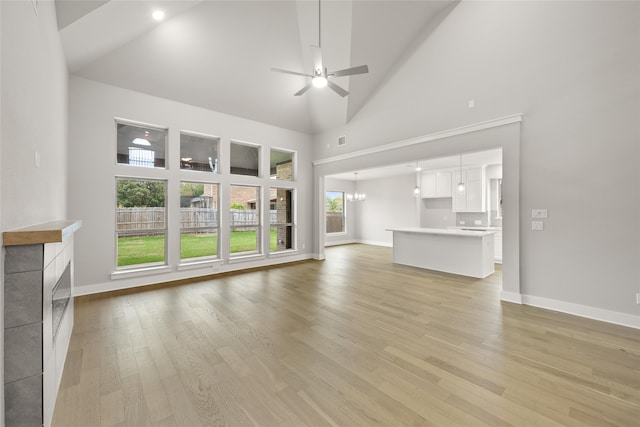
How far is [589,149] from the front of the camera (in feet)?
11.0

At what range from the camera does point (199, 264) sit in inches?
212

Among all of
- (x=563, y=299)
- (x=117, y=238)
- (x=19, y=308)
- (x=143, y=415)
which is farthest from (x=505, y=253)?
(x=117, y=238)

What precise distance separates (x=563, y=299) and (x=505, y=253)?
860mm

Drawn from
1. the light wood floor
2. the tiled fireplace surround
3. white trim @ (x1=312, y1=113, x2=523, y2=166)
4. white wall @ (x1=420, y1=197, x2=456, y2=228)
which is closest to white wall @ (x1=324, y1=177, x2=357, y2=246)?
white wall @ (x1=420, y1=197, x2=456, y2=228)

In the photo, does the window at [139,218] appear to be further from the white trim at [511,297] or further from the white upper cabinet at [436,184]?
the white upper cabinet at [436,184]

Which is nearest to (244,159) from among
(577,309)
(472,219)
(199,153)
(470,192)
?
(199,153)

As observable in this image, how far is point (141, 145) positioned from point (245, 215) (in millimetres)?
2519

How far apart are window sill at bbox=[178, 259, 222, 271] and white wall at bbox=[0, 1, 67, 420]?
2.64 m

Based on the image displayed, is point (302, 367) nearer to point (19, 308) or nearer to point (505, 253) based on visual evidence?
point (19, 308)

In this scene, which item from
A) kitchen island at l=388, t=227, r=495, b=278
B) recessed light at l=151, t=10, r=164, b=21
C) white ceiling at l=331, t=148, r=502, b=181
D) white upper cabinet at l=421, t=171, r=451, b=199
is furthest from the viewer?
white upper cabinet at l=421, t=171, r=451, b=199

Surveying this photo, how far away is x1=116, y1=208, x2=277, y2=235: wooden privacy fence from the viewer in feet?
15.6

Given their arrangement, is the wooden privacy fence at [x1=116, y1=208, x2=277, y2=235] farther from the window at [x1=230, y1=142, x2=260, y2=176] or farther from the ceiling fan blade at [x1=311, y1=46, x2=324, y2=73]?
the ceiling fan blade at [x1=311, y1=46, x2=324, y2=73]

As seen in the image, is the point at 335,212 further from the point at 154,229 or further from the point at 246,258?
the point at 154,229

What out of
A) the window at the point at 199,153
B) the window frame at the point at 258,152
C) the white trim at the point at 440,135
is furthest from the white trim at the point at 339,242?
the window at the point at 199,153
